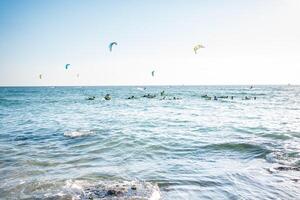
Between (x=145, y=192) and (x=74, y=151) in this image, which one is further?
(x=74, y=151)

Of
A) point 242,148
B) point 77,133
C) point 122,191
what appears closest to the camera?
point 122,191

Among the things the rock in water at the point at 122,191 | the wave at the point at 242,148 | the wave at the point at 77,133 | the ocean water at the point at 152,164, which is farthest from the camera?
the wave at the point at 77,133

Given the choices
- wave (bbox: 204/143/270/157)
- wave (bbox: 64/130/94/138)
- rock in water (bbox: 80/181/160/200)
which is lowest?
wave (bbox: 64/130/94/138)

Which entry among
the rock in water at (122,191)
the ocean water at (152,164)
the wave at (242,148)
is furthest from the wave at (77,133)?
the rock in water at (122,191)

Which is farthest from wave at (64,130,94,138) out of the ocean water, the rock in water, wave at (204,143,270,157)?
the rock in water

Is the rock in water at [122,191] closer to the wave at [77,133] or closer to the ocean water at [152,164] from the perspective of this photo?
the ocean water at [152,164]

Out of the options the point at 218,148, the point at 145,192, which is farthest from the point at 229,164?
the point at 145,192

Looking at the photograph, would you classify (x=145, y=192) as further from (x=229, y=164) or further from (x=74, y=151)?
(x=74, y=151)

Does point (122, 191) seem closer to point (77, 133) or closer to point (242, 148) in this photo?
point (242, 148)

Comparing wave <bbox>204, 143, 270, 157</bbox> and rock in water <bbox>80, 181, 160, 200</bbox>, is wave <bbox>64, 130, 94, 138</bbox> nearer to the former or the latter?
wave <bbox>204, 143, 270, 157</bbox>

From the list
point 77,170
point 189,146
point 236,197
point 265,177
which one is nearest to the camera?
point 236,197

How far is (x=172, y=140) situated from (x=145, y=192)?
7719 millimetres

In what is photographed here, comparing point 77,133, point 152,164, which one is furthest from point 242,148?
point 77,133

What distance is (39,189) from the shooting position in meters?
8.06
